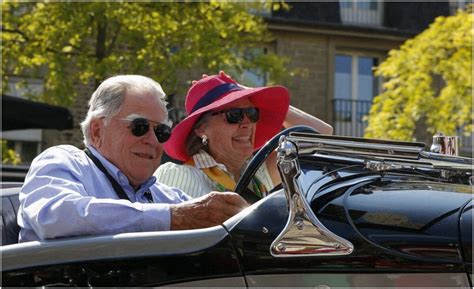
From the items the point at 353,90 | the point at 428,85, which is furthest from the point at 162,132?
the point at 353,90

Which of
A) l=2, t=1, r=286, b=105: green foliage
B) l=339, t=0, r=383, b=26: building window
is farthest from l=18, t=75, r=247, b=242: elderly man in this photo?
l=339, t=0, r=383, b=26: building window

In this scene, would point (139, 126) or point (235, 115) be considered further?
point (235, 115)

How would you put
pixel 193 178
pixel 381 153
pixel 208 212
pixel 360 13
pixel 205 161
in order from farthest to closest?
pixel 360 13 < pixel 205 161 < pixel 193 178 < pixel 208 212 < pixel 381 153

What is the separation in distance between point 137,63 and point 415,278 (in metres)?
10.6

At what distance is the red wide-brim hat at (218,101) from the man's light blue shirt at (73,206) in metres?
0.99

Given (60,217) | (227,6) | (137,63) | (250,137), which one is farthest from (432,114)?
(60,217)

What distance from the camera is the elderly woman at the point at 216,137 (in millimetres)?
3334

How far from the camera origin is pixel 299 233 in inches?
70.2

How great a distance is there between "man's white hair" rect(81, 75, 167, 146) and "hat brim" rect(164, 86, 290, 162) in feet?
2.42

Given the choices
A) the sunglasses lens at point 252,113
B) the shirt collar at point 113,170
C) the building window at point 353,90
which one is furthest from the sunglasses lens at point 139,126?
the building window at point 353,90

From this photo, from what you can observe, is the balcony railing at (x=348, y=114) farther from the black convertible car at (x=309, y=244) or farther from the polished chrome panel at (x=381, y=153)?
the black convertible car at (x=309, y=244)

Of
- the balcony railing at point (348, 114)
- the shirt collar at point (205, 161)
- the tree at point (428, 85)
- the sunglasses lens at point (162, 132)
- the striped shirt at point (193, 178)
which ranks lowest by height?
the balcony railing at point (348, 114)

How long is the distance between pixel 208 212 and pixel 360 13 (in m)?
20.8

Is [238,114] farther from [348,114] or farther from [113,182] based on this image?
[348,114]
